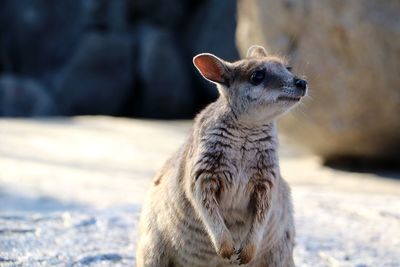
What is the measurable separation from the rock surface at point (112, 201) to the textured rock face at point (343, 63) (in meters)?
0.40

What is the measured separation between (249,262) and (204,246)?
223 mm

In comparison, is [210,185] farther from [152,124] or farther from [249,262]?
[152,124]

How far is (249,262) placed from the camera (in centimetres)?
392

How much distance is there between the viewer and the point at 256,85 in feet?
13.0

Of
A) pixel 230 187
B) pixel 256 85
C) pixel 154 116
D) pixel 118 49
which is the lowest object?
pixel 154 116

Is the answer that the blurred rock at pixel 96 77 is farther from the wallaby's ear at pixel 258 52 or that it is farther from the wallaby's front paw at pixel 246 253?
the wallaby's front paw at pixel 246 253

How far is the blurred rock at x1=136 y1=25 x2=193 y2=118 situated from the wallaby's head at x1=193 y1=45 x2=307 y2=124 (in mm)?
10374

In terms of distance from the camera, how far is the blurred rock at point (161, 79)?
570 inches

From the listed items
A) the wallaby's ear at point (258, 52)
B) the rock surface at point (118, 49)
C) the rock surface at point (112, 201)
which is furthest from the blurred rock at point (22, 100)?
the wallaby's ear at point (258, 52)

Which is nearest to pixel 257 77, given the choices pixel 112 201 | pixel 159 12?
pixel 112 201

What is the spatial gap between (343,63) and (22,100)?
784 cm

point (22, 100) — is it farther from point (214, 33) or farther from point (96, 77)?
point (214, 33)

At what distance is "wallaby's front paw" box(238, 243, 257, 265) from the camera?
3785mm

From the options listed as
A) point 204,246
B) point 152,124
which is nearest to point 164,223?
point 204,246
